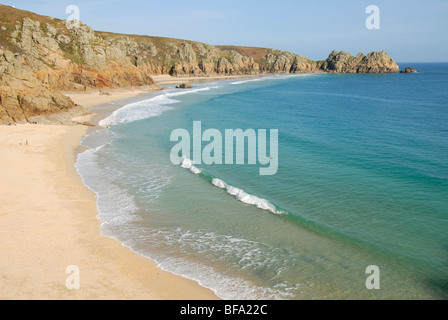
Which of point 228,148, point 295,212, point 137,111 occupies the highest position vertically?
point 137,111

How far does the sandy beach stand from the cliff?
582 inches

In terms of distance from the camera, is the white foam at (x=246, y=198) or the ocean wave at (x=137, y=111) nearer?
the white foam at (x=246, y=198)

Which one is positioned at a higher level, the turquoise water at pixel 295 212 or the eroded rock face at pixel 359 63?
the eroded rock face at pixel 359 63

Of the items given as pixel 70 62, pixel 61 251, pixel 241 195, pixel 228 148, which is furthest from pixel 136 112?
pixel 61 251

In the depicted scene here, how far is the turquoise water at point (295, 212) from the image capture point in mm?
10562

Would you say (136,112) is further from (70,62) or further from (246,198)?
(246,198)

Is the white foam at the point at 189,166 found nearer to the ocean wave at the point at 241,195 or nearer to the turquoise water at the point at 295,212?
the ocean wave at the point at 241,195

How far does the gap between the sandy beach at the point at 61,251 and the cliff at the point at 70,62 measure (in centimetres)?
1479

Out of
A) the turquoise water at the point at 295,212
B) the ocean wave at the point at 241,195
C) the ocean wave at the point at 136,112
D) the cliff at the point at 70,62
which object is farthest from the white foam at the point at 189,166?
the cliff at the point at 70,62

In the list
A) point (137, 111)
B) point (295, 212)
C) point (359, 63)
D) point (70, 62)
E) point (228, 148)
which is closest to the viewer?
point (295, 212)

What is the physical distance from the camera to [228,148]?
26.3 meters

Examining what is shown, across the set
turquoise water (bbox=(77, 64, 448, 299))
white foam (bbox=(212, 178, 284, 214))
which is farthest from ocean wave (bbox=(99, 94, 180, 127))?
white foam (bbox=(212, 178, 284, 214))

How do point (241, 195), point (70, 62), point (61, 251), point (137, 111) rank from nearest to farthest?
1. point (61, 251)
2. point (241, 195)
3. point (137, 111)
4. point (70, 62)

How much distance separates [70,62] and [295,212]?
2122 inches
